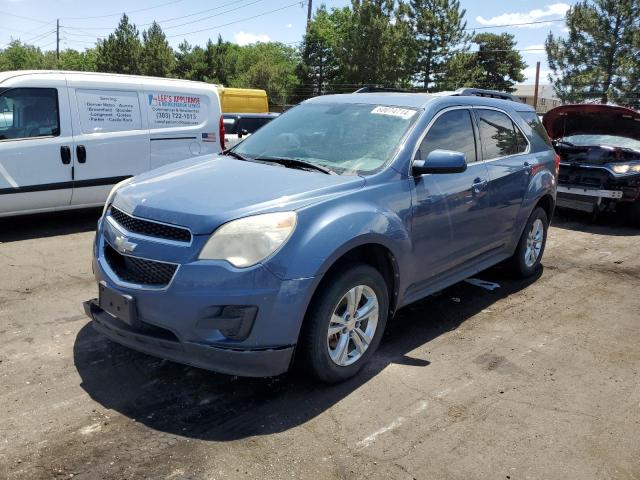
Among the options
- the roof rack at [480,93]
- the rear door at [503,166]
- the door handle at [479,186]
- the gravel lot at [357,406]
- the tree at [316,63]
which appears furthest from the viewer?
the tree at [316,63]

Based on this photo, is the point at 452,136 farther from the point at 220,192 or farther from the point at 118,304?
the point at 118,304

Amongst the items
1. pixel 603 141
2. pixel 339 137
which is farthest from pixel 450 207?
pixel 603 141

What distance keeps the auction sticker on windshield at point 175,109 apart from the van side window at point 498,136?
15.3 feet

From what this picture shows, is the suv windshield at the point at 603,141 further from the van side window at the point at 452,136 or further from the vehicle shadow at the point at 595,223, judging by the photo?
the van side window at the point at 452,136

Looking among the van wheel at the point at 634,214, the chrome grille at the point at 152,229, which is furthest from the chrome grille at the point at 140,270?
the van wheel at the point at 634,214

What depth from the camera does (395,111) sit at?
4.23m

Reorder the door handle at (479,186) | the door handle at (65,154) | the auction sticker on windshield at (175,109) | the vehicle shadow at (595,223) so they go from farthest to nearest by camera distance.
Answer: the vehicle shadow at (595,223), the auction sticker on windshield at (175,109), the door handle at (65,154), the door handle at (479,186)

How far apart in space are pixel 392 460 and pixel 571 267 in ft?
14.9

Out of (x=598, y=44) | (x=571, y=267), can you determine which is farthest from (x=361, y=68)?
(x=571, y=267)

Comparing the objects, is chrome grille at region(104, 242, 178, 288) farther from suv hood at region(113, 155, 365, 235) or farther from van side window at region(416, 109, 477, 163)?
van side window at region(416, 109, 477, 163)

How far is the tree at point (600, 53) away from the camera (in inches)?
1419

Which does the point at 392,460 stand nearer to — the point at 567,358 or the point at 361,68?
the point at 567,358

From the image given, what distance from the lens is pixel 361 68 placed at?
43.5 meters

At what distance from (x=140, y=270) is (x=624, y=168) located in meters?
7.79
